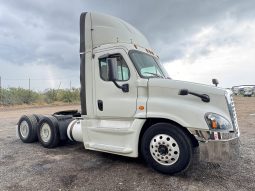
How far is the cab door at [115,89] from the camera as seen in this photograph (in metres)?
4.80

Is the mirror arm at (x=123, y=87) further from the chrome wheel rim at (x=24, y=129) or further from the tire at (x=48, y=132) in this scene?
the chrome wheel rim at (x=24, y=129)

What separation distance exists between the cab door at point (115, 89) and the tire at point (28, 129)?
2.76 metres

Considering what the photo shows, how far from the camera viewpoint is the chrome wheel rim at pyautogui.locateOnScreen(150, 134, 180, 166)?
428 cm

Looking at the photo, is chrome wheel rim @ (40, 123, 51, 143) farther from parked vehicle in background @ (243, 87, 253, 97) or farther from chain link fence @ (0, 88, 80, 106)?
parked vehicle in background @ (243, 87, 253, 97)

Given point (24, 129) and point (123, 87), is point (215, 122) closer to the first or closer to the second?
point (123, 87)

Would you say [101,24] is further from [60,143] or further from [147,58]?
[60,143]

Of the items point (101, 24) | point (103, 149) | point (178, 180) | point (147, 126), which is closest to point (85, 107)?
point (103, 149)

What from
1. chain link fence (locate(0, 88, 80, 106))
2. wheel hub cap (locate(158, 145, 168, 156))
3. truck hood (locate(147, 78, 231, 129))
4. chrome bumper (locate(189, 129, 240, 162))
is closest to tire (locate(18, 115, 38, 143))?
truck hood (locate(147, 78, 231, 129))

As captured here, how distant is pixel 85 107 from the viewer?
548 centimetres

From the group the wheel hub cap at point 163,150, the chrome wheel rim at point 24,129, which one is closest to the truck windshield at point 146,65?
the wheel hub cap at point 163,150

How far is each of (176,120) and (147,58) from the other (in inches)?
69.0

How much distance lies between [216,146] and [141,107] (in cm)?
146

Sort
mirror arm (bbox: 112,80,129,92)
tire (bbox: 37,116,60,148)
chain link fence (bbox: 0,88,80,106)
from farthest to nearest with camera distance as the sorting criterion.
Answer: chain link fence (bbox: 0,88,80,106), tire (bbox: 37,116,60,148), mirror arm (bbox: 112,80,129,92)

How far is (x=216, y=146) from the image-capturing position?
4.02 m
